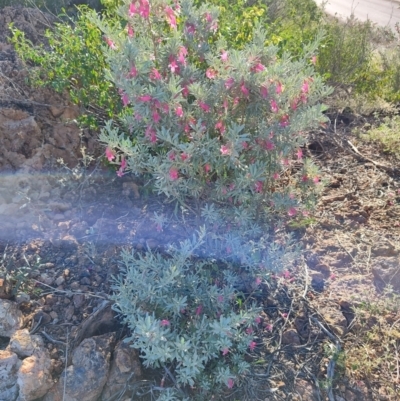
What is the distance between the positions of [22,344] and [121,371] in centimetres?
40

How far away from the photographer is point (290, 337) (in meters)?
2.19

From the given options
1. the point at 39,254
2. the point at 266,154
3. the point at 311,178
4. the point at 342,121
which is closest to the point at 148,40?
the point at 266,154

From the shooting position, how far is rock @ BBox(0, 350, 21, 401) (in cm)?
184

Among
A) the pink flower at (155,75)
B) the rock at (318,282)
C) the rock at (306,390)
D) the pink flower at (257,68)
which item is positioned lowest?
the rock at (306,390)

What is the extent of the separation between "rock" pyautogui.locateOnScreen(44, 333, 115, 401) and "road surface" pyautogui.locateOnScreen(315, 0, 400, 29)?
10905 mm

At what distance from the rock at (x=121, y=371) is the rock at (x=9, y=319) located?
1.52 feet

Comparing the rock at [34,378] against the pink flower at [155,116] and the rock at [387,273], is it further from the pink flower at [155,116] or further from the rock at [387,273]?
the rock at [387,273]

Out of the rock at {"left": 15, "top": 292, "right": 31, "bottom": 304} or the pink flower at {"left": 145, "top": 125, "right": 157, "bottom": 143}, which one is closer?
the pink flower at {"left": 145, "top": 125, "right": 157, "bottom": 143}

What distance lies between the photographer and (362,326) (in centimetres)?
222

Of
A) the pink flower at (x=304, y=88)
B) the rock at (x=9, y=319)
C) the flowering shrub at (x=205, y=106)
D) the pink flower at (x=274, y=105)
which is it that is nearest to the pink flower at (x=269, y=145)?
the flowering shrub at (x=205, y=106)

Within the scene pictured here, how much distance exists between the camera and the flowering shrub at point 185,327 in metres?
1.73

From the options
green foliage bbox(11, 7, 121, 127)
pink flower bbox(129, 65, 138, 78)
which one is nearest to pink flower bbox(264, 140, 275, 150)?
pink flower bbox(129, 65, 138, 78)

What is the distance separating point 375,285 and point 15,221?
1.87 meters

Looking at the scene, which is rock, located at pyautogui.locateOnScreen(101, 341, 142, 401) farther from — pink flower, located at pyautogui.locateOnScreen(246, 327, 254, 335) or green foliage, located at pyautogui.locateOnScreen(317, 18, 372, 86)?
green foliage, located at pyautogui.locateOnScreen(317, 18, 372, 86)
